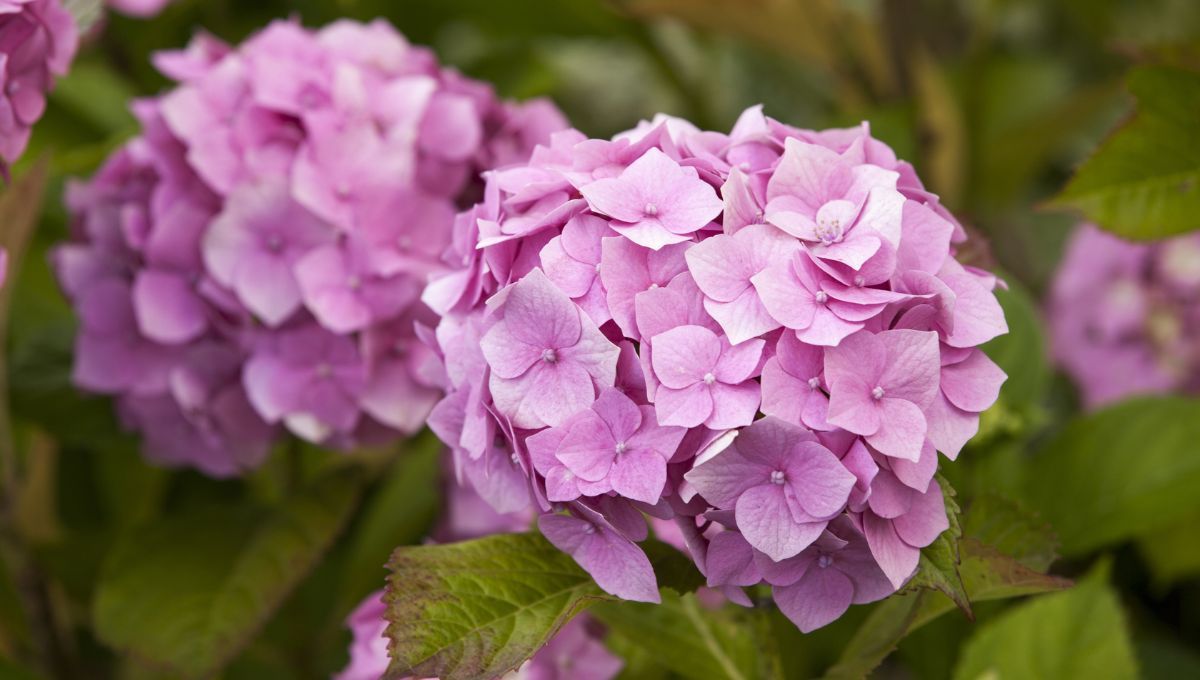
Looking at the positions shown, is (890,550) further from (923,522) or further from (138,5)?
(138,5)

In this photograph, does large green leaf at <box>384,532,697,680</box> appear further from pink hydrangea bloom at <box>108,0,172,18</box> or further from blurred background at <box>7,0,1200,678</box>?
pink hydrangea bloom at <box>108,0,172,18</box>

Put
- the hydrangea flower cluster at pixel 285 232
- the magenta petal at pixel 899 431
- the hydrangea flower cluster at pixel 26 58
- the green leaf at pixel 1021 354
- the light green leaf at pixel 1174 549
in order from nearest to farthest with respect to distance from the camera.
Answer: the magenta petal at pixel 899 431
the hydrangea flower cluster at pixel 26 58
the hydrangea flower cluster at pixel 285 232
the green leaf at pixel 1021 354
the light green leaf at pixel 1174 549

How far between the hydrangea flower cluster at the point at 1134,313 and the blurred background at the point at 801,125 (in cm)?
3

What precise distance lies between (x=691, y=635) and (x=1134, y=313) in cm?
64

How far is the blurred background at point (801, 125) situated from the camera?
915mm

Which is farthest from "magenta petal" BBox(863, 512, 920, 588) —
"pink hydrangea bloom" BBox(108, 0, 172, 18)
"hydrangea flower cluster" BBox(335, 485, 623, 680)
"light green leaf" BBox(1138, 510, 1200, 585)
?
"pink hydrangea bloom" BBox(108, 0, 172, 18)

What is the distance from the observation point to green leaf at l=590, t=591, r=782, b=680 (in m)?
0.65

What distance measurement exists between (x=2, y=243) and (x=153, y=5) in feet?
1.14

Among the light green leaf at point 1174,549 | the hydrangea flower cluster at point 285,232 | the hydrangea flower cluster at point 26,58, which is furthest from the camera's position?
the light green leaf at point 1174,549

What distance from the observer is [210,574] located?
874mm

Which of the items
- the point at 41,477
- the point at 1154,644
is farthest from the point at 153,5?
the point at 1154,644

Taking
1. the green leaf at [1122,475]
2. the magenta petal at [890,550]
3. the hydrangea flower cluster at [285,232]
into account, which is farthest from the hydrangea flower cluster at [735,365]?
the green leaf at [1122,475]

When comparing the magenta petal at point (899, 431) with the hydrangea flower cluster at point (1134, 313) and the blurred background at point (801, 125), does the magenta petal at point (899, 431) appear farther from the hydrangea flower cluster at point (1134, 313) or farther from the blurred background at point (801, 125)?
the hydrangea flower cluster at point (1134, 313)

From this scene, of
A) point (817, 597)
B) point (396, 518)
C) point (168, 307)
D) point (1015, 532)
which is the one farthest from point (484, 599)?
point (396, 518)
